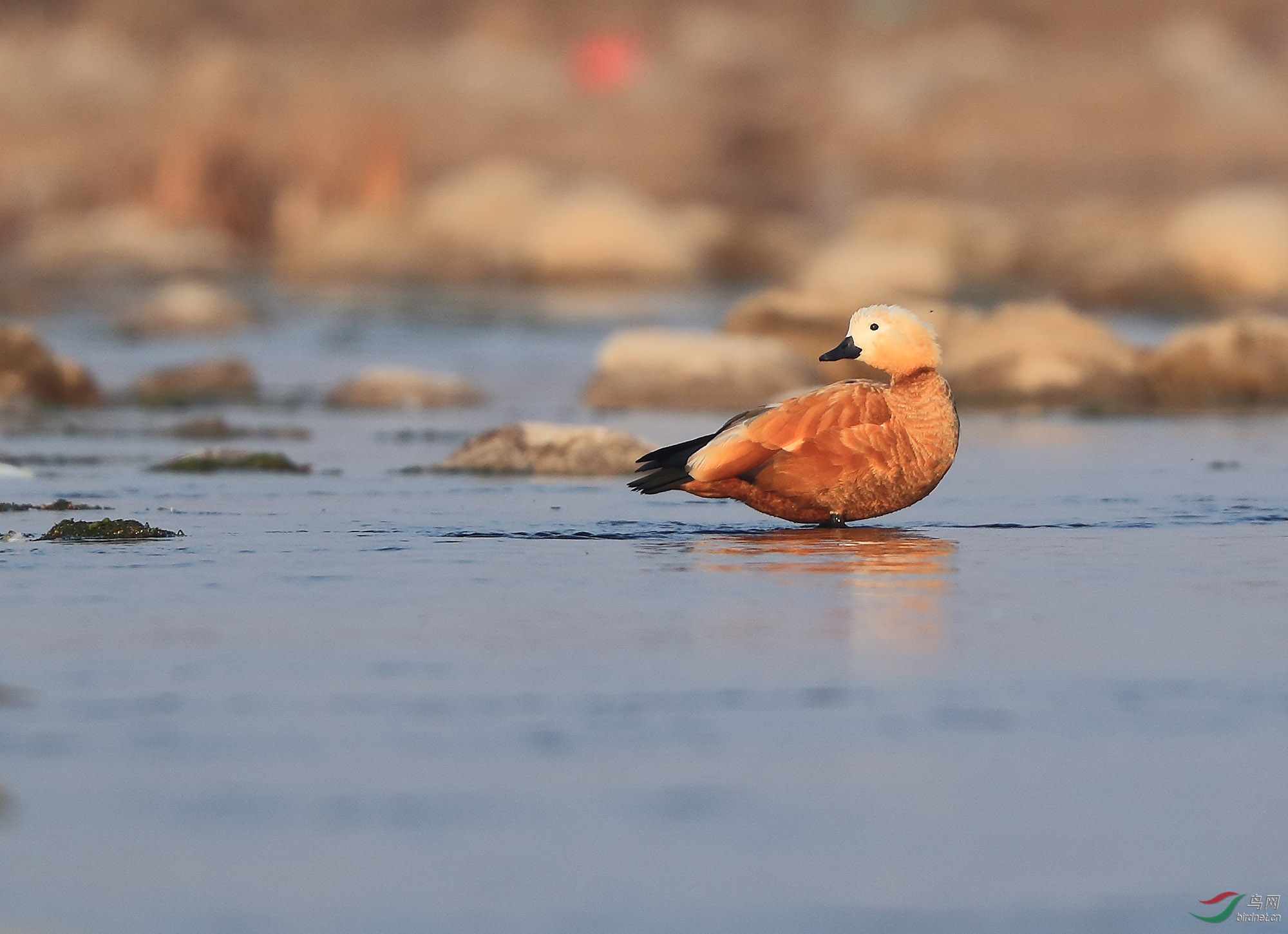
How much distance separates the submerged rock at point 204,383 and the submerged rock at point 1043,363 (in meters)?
6.05

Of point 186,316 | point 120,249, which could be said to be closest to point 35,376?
point 186,316

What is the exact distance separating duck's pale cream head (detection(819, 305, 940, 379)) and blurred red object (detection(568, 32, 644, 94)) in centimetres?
10822

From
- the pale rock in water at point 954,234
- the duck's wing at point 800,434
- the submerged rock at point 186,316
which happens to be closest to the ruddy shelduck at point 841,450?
the duck's wing at point 800,434

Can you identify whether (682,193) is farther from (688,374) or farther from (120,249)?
(688,374)

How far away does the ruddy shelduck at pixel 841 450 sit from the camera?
1234cm

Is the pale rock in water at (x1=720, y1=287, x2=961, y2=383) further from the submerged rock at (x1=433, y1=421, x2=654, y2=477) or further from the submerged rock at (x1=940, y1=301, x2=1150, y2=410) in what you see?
the submerged rock at (x1=433, y1=421, x2=654, y2=477)

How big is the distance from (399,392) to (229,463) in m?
6.54

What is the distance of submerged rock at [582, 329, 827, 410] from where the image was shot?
21975 millimetres

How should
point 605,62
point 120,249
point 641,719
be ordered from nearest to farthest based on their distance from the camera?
point 641,719 < point 120,249 < point 605,62

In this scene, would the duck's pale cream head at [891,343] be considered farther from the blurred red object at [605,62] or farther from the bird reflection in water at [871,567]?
the blurred red object at [605,62]

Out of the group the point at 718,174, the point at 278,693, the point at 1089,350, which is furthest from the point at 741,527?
the point at 718,174

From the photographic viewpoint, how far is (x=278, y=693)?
328 inches

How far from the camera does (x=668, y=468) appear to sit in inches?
496

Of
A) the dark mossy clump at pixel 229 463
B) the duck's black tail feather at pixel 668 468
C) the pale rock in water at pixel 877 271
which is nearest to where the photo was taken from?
the duck's black tail feather at pixel 668 468
